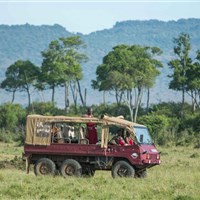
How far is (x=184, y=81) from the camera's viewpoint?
78.7 metres

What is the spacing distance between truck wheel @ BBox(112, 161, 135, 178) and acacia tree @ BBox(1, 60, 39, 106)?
6652 cm

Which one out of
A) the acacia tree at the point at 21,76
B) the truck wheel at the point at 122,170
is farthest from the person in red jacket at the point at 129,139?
the acacia tree at the point at 21,76

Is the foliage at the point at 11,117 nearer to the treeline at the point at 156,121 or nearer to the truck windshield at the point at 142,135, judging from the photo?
the treeline at the point at 156,121

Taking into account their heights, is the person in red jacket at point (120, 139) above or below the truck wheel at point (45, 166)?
above

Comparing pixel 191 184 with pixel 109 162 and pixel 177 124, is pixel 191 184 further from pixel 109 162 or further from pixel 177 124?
pixel 177 124

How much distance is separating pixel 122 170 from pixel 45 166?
246 cm

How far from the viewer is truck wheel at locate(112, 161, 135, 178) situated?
24375 millimetres

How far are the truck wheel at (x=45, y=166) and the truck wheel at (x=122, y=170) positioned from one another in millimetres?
1949

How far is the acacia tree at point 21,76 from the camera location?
92000 millimetres

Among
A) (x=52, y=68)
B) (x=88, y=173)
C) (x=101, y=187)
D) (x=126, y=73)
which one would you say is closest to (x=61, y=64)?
(x=52, y=68)

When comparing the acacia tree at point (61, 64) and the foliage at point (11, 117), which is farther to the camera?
the acacia tree at point (61, 64)

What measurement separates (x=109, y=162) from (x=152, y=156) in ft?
4.41

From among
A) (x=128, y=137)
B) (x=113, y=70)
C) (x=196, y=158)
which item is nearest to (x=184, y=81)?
(x=113, y=70)

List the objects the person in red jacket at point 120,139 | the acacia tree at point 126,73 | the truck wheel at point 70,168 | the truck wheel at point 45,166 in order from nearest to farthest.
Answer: the truck wheel at point 70,168 < the person in red jacket at point 120,139 < the truck wheel at point 45,166 < the acacia tree at point 126,73
